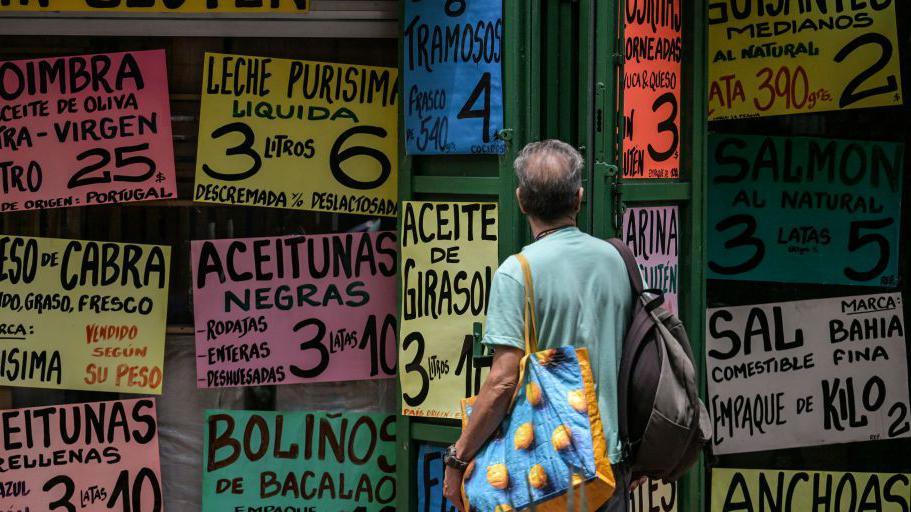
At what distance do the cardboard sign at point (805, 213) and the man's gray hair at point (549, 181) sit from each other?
97.4 inches

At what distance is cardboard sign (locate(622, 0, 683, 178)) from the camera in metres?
5.20

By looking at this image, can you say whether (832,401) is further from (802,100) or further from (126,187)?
(126,187)

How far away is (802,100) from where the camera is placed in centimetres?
604

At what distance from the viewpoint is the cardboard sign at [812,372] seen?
6238 millimetres

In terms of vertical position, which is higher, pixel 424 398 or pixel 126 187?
pixel 126 187

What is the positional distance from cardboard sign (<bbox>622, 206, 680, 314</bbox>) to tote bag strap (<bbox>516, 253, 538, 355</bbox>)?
135 centimetres

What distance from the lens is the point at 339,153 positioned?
18.3 feet

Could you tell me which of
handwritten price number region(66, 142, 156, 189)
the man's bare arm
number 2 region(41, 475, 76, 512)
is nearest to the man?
the man's bare arm

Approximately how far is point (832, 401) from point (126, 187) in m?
3.43

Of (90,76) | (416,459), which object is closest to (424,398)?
(416,459)

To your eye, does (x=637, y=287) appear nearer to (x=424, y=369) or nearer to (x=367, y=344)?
(x=424, y=369)

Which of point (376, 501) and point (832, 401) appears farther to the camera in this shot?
point (832, 401)

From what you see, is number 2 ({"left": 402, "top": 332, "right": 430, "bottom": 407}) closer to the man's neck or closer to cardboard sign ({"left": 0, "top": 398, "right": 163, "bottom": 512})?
cardboard sign ({"left": 0, "top": 398, "right": 163, "bottom": 512})

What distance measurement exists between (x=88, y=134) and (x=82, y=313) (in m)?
0.76
